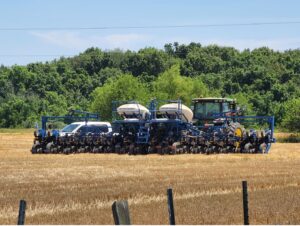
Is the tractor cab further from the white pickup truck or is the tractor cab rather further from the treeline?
the treeline

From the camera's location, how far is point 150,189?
1714cm

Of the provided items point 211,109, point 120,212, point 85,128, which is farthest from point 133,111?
point 120,212

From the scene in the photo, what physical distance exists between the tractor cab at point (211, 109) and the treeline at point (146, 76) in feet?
109

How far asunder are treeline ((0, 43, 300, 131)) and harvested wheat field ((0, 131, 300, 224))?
44632 mm

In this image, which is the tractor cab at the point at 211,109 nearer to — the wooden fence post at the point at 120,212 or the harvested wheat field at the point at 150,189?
the harvested wheat field at the point at 150,189

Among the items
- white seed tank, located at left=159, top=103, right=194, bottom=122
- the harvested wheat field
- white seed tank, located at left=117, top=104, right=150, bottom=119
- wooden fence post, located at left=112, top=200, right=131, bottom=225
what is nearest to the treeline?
white seed tank, located at left=117, top=104, right=150, bottom=119

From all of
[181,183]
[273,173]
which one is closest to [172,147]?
[273,173]

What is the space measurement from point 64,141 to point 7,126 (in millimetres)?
56099

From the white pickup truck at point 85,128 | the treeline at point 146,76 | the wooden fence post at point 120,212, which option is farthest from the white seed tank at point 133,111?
the treeline at point 146,76

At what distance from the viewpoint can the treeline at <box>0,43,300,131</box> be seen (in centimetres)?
9000

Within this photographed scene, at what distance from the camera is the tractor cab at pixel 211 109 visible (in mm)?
36188

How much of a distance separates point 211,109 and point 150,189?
65.6 ft

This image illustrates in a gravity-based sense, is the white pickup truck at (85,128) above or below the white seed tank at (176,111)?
below

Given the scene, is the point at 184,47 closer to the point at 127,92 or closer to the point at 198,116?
the point at 127,92
